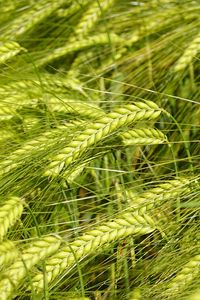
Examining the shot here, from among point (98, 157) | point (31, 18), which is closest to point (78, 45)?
point (31, 18)

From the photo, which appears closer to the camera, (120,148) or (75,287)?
(75,287)

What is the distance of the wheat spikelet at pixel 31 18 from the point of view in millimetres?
2117

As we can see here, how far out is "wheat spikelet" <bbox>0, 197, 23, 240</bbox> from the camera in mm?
1311

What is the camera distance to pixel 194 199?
158 cm

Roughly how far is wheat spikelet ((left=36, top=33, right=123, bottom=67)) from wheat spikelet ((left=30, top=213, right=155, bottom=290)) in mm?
760

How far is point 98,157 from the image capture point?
1573 millimetres

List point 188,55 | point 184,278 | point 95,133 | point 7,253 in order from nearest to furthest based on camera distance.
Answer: point 7,253
point 184,278
point 95,133
point 188,55

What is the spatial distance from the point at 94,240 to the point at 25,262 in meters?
0.16

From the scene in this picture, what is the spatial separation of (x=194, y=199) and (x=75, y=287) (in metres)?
0.31

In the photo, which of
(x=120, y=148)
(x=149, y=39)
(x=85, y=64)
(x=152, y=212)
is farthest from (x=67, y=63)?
(x=152, y=212)

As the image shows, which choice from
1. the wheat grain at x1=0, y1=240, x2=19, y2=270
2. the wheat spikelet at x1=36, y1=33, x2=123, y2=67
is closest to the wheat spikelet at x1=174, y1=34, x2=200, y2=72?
the wheat spikelet at x1=36, y1=33, x2=123, y2=67

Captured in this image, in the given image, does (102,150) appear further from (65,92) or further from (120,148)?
(65,92)

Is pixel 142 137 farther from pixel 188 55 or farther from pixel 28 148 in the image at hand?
pixel 188 55

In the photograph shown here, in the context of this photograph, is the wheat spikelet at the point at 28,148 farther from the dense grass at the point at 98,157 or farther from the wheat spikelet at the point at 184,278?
the wheat spikelet at the point at 184,278
